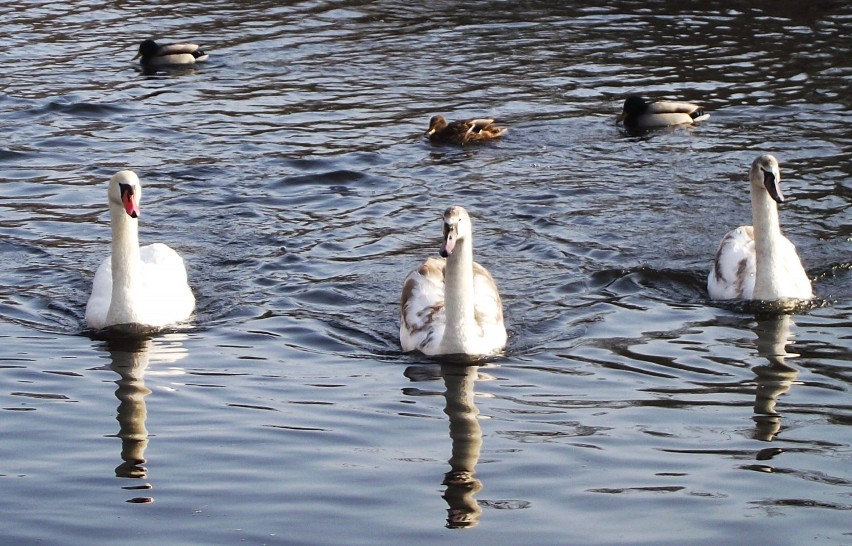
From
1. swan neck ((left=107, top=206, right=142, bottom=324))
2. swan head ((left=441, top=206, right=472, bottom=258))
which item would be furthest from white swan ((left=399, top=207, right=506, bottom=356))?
swan neck ((left=107, top=206, right=142, bottom=324))

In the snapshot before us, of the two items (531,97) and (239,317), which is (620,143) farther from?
(239,317)

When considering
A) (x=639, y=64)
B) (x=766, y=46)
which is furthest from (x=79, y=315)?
(x=766, y=46)

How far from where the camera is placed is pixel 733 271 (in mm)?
13016

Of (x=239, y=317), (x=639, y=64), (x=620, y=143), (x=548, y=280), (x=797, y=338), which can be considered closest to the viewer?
(x=797, y=338)

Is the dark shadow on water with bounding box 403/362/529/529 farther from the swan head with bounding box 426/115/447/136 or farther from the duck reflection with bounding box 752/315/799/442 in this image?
the swan head with bounding box 426/115/447/136

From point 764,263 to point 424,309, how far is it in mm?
3006

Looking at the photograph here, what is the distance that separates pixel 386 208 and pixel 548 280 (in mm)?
→ 3132

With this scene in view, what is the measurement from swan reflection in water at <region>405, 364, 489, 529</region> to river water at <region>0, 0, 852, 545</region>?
0.03 metres

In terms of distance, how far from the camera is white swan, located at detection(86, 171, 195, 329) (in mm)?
12320

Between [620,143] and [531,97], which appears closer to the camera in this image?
[620,143]

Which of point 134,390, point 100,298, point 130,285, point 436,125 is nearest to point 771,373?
point 134,390

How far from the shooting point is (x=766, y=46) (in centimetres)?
2286

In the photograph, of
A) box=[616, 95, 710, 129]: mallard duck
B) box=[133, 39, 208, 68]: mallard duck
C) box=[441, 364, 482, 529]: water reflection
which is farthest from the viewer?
box=[133, 39, 208, 68]: mallard duck

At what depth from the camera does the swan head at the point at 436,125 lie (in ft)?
61.4
